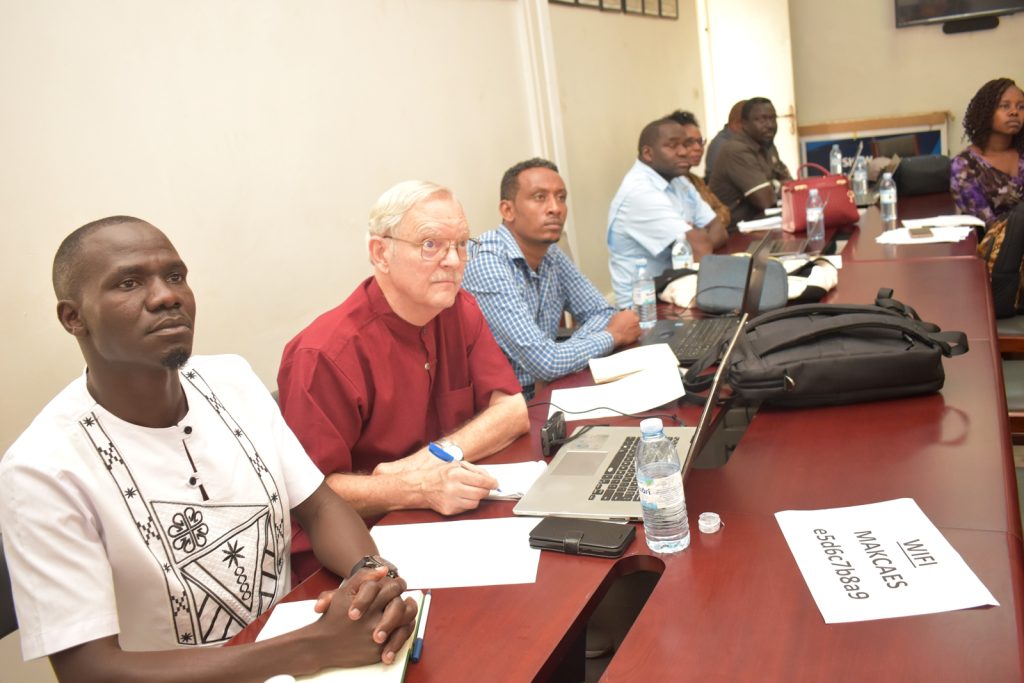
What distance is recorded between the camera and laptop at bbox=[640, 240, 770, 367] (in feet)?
6.65

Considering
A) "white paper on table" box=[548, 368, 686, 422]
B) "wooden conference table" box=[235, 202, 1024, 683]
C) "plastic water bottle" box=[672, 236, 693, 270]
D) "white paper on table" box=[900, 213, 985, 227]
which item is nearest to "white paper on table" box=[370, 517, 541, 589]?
A: "wooden conference table" box=[235, 202, 1024, 683]

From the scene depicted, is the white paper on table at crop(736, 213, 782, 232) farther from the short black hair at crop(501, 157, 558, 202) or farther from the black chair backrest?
the short black hair at crop(501, 157, 558, 202)

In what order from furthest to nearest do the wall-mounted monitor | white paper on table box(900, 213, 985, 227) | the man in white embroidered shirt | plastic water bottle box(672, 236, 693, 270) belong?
the wall-mounted monitor, plastic water bottle box(672, 236, 693, 270), white paper on table box(900, 213, 985, 227), the man in white embroidered shirt

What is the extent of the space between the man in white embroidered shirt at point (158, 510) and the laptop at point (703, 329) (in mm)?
1085

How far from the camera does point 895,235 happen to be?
3637 mm

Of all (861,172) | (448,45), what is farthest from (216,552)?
(861,172)

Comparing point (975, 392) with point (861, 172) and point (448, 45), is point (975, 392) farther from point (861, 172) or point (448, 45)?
point (861, 172)

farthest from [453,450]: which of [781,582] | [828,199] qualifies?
[828,199]

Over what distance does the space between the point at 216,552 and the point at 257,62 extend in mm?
1813

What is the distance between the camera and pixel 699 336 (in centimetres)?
247

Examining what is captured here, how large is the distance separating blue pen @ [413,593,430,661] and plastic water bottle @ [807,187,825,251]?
307 centimetres

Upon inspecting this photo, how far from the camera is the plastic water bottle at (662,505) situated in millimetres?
1313

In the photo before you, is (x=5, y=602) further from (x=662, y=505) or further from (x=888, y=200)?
(x=888, y=200)

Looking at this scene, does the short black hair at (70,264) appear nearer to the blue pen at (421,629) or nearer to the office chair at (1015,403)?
the blue pen at (421,629)
